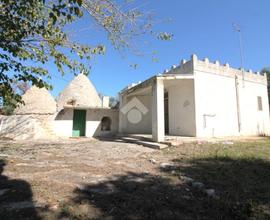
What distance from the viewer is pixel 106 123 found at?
61.2 feet

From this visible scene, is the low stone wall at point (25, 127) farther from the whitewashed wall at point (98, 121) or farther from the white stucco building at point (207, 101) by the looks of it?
the white stucco building at point (207, 101)

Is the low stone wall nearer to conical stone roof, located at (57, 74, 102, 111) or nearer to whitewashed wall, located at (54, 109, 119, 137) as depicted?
whitewashed wall, located at (54, 109, 119, 137)

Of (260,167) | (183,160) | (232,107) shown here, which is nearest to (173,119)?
(232,107)

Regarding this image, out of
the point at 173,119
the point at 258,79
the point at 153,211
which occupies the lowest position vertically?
the point at 153,211

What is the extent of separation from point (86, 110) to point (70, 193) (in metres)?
14.4

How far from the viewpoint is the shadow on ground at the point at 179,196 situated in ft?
9.73

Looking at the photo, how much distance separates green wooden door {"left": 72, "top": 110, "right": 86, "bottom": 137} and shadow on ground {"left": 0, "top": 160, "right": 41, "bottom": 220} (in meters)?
12.9

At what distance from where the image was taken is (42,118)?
53.0ft

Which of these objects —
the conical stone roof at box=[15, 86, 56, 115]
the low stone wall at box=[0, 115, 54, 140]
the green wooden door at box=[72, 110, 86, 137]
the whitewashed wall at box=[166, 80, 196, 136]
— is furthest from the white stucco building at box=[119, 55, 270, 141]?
the conical stone roof at box=[15, 86, 56, 115]

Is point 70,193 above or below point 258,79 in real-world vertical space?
below

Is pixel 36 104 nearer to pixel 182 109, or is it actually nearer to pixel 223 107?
pixel 182 109

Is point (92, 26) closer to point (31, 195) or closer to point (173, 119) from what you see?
point (31, 195)

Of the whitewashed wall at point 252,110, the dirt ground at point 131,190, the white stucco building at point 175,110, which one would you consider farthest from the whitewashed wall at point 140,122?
the dirt ground at point 131,190

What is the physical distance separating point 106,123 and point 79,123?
2.48 m
